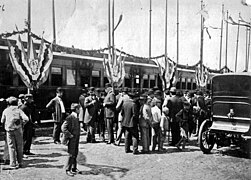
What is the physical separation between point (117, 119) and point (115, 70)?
252 inches

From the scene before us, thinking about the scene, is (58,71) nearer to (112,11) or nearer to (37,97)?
(37,97)

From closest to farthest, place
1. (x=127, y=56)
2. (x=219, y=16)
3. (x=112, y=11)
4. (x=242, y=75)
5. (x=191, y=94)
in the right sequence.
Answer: (x=242, y=75) → (x=191, y=94) → (x=127, y=56) → (x=112, y=11) → (x=219, y=16)

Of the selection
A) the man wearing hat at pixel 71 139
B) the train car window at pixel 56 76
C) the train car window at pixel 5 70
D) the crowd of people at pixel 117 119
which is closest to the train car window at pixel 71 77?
the train car window at pixel 56 76

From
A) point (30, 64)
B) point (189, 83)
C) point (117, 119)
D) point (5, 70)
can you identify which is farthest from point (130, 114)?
point (189, 83)

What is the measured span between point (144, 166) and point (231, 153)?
279cm

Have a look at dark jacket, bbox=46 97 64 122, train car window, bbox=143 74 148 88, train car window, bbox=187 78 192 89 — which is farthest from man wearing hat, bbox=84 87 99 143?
train car window, bbox=187 78 192 89

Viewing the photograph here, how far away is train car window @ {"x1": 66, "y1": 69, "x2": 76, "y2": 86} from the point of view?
14422 mm

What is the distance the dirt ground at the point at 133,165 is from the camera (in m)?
5.89

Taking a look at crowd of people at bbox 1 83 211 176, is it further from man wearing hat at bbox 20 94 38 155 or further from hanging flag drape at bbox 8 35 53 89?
hanging flag drape at bbox 8 35 53 89

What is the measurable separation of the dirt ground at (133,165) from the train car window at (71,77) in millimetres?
6002

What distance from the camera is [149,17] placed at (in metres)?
28.8

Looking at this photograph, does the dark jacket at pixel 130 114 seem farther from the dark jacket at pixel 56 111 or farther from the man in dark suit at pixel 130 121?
the dark jacket at pixel 56 111

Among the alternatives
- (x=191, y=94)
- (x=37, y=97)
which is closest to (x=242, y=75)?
(x=191, y=94)

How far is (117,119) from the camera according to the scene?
10.1 m
